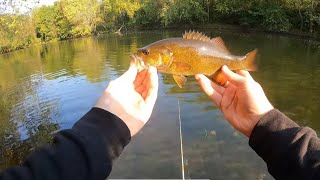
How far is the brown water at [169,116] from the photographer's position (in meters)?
9.29

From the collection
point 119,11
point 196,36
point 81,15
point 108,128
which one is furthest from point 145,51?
point 81,15

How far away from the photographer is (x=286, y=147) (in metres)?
2.13

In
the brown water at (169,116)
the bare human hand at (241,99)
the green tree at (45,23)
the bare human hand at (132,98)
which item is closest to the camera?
the bare human hand at (132,98)

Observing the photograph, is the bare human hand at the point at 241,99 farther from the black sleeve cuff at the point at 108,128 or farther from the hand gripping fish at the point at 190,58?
the black sleeve cuff at the point at 108,128

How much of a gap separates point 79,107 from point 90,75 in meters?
8.68

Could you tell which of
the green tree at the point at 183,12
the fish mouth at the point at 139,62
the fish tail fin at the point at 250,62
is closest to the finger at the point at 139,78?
the fish mouth at the point at 139,62

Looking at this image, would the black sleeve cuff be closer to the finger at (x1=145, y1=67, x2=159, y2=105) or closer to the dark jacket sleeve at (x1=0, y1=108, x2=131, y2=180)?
the dark jacket sleeve at (x1=0, y1=108, x2=131, y2=180)

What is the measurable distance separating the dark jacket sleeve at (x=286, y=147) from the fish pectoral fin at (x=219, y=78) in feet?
2.40

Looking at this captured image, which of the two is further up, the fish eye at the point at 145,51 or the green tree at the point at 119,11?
the green tree at the point at 119,11

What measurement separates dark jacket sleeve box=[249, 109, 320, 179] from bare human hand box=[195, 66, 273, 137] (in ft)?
0.56

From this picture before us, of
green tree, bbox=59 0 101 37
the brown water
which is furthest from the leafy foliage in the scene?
the brown water

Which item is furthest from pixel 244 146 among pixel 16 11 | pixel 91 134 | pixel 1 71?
pixel 1 71

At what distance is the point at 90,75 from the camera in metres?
24.1

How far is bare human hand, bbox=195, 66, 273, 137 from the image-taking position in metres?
2.59
